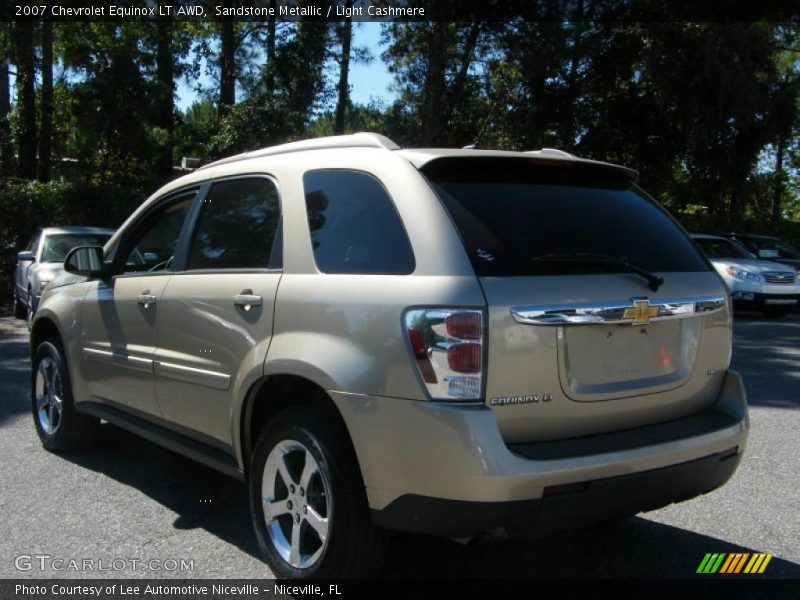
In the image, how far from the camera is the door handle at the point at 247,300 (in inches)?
134

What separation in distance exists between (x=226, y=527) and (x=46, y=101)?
1936 centimetres

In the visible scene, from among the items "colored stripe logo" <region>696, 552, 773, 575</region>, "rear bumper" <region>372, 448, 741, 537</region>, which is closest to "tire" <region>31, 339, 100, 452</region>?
"rear bumper" <region>372, 448, 741, 537</region>

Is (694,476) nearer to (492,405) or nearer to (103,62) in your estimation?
(492,405)

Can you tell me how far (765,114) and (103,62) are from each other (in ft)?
61.3

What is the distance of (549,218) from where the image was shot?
3.18 meters

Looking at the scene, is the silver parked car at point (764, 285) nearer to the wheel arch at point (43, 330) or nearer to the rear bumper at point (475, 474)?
the wheel arch at point (43, 330)

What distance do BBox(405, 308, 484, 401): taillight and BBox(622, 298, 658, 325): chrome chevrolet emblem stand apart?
2.17 ft

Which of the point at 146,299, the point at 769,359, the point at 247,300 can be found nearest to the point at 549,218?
the point at 247,300

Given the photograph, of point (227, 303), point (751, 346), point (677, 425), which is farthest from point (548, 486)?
point (751, 346)

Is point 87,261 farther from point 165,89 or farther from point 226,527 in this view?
point 165,89

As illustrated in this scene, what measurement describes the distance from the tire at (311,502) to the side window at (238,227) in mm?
785

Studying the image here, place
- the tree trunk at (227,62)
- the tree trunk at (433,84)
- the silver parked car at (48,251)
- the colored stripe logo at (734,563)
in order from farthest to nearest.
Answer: the tree trunk at (227,62), the tree trunk at (433,84), the silver parked car at (48,251), the colored stripe logo at (734,563)

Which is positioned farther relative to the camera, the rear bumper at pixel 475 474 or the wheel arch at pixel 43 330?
the wheel arch at pixel 43 330

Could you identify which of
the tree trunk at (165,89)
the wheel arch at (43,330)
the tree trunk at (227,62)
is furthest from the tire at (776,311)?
the tree trunk at (165,89)
